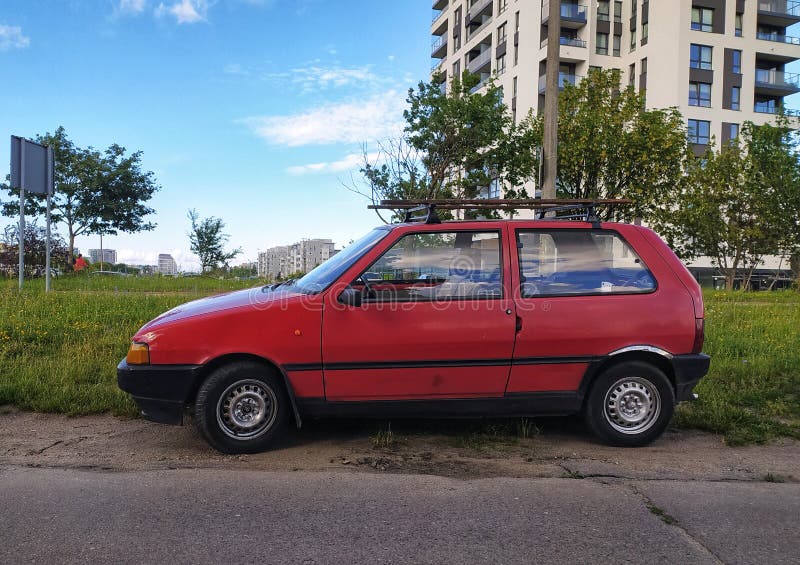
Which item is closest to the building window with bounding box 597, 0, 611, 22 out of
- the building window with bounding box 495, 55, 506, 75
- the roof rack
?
the building window with bounding box 495, 55, 506, 75

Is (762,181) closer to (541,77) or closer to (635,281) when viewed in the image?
(541,77)

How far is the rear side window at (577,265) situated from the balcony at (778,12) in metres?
51.5

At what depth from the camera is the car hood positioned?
4641 millimetres

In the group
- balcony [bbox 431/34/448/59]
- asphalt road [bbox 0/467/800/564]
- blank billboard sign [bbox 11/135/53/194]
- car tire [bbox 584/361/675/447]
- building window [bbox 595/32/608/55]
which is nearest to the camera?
asphalt road [bbox 0/467/800/564]

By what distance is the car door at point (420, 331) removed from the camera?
15.1 feet

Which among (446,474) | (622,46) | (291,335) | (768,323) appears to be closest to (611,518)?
(446,474)

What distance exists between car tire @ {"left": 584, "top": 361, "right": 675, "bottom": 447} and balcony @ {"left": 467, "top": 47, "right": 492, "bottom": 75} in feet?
157

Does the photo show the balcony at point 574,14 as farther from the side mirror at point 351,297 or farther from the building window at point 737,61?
the side mirror at point 351,297

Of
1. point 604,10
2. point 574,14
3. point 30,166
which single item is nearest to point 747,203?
point 574,14

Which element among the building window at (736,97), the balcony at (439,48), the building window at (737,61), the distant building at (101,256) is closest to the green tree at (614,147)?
the building window at (736,97)

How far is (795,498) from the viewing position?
391 centimetres

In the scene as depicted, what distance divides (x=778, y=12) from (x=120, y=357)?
177 ft

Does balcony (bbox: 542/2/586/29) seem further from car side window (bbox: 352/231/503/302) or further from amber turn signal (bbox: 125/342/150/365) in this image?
amber turn signal (bbox: 125/342/150/365)

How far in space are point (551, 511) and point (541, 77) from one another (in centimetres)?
4476
